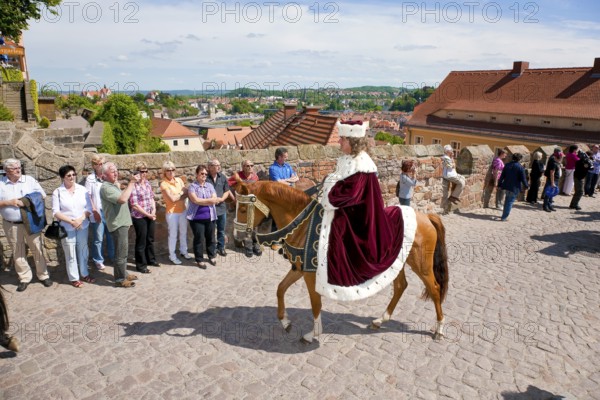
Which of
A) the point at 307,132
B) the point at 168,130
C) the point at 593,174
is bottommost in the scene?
the point at 593,174

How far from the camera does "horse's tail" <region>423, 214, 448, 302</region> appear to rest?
5.03 meters

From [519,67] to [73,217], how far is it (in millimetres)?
38269

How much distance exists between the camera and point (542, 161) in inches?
468

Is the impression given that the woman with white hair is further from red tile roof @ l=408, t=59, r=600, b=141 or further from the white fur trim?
red tile roof @ l=408, t=59, r=600, b=141

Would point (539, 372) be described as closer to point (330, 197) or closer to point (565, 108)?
point (330, 197)

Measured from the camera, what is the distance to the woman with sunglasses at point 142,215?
21.1 feet

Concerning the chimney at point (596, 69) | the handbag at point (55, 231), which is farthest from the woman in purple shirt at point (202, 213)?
the chimney at point (596, 69)

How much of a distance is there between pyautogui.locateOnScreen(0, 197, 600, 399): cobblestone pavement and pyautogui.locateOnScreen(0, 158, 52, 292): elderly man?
9.7 inches

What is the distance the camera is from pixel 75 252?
6125 mm

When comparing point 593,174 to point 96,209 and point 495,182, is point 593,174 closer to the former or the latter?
point 495,182

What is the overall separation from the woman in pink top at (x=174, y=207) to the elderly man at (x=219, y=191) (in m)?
0.55

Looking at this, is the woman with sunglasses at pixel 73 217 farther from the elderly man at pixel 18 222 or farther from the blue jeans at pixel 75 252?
the elderly man at pixel 18 222

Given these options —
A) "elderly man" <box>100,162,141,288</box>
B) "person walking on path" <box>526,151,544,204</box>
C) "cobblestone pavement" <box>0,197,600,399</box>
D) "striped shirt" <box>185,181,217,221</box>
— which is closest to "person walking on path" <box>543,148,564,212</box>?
"person walking on path" <box>526,151,544,204</box>

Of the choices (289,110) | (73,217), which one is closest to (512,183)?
(73,217)
